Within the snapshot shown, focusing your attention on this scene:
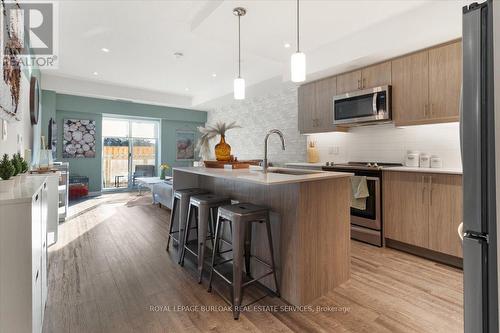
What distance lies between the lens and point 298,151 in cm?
498

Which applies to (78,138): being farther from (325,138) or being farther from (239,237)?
(239,237)

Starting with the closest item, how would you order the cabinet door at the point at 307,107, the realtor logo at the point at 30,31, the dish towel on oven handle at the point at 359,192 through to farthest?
1. the realtor logo at the point at 30,31
2. the dish towel on oven handle at the point at 359,192
3. the cabinet door at the point at 307,107

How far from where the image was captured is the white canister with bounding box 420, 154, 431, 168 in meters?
3.09

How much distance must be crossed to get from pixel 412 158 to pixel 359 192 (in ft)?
2.68

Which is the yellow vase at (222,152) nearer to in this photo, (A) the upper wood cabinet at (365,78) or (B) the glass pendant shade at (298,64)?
(B) the glass pendant shade at (298,64)

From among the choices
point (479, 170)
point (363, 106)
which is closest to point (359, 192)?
point (363, 106)

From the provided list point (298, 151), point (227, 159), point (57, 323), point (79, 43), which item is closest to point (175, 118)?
point (79, 43)

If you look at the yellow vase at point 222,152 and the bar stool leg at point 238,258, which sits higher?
the yellow vase at point 222,152

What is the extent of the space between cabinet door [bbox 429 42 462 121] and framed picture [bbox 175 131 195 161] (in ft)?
23.1

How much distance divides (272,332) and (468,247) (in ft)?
4.05

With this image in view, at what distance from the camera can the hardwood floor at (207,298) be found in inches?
66.1

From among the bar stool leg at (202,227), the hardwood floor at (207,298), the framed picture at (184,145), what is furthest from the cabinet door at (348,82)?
the framed picture at (184,145)

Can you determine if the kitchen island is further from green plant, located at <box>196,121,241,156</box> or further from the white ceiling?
the white ceiling

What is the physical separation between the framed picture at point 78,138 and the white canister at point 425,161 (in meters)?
7.48
